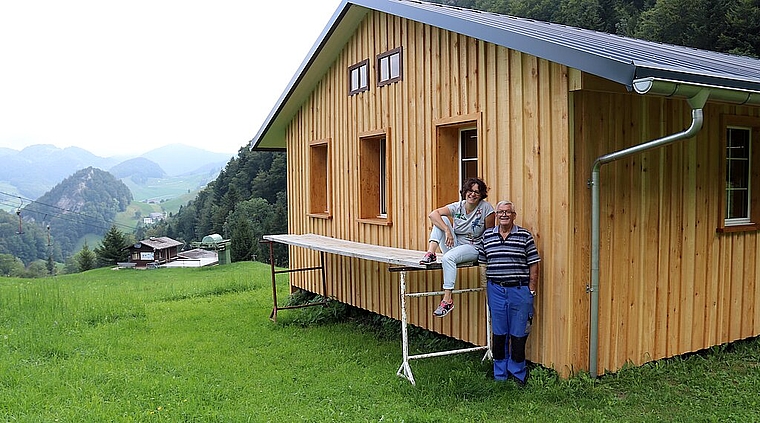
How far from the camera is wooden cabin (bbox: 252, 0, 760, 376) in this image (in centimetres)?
558

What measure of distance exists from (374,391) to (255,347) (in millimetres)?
2666

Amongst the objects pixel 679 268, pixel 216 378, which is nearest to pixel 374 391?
pixel 216 378

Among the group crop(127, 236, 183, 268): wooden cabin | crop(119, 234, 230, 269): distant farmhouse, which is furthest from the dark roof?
crop(127, 236, 183, 268): wooden cabin

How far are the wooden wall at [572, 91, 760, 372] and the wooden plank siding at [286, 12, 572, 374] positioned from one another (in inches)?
11.5

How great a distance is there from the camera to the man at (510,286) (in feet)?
18.9

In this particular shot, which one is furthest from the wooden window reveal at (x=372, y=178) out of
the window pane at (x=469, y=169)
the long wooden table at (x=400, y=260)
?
the window pane at (x=469, y=169)

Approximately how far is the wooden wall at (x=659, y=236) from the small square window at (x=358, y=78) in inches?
149

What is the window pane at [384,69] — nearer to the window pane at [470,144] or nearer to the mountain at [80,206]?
the window pane at [470,144]

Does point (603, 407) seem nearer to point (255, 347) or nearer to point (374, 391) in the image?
point (374, 391)

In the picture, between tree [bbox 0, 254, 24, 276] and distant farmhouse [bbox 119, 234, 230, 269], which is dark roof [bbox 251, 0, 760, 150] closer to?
distant farmhouse [bbox 119, 234, 230, 269]

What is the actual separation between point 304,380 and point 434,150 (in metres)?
2.84

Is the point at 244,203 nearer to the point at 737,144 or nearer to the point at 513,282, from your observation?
the point at 737,144

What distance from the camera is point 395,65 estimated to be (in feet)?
26.6

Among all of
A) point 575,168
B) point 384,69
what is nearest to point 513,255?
point 575,168
